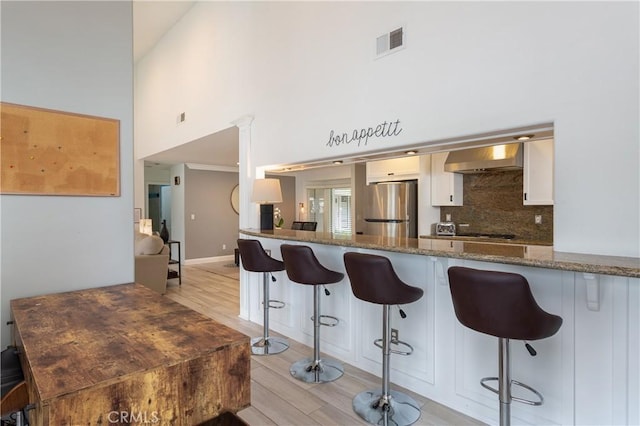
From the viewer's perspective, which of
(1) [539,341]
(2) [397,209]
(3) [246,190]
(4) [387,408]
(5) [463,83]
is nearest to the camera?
(1) [539,341]

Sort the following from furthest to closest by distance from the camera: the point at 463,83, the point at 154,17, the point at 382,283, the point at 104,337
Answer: the point at 154,17 → the point at 463,83 → the point at 382,283 → the point at 104,337

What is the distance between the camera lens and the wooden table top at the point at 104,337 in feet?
3.23

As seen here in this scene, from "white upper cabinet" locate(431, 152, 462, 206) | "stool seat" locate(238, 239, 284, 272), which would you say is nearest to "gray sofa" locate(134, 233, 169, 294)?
"stool seat" locate(238, 239, 284, 272)

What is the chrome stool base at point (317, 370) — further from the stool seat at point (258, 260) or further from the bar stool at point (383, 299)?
the stool seat at point (258, 260)

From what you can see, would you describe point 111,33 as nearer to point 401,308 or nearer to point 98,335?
point 98,335

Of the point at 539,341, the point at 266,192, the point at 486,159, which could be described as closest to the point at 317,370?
the point at 539,341

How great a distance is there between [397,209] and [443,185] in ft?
2.41

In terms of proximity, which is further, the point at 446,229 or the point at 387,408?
the point at 446,229

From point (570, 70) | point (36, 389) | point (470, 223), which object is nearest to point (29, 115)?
point (36, 389)

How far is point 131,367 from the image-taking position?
1.01 meters

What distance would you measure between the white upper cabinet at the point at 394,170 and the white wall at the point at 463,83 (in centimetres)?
183

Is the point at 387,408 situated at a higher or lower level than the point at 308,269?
lower

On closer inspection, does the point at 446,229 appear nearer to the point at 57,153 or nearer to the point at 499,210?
the point at 499,210

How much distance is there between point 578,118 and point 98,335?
2526 mm
